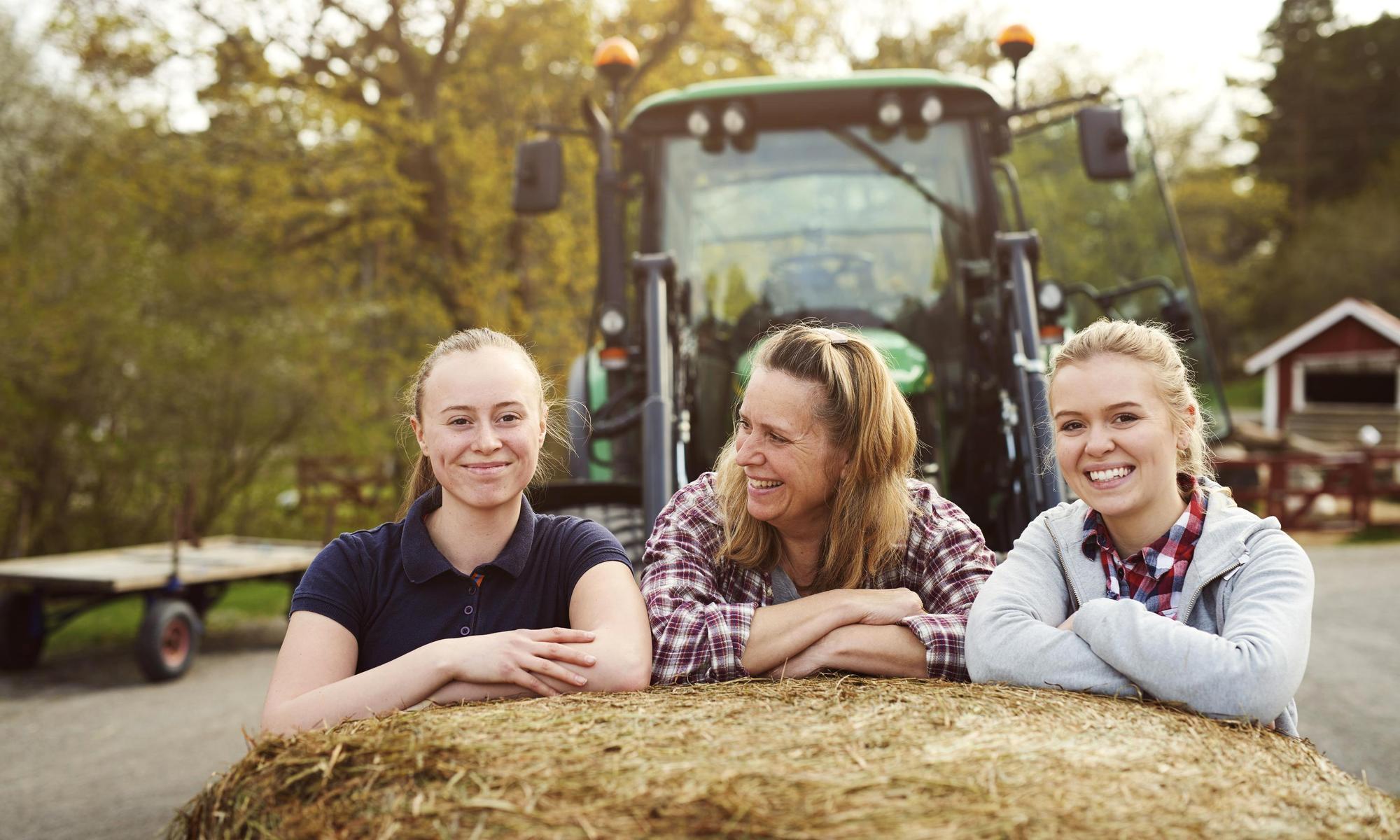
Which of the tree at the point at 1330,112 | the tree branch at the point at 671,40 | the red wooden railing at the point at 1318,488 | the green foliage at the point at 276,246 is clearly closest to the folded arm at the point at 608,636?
the green foliage at the point at 276,246

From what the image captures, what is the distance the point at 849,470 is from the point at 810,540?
221 millimetres

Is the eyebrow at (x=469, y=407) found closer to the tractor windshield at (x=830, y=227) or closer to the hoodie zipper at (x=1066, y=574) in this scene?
the hoodie zipper at (x=1066, y=574)

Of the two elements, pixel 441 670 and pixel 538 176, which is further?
pixel 538 176

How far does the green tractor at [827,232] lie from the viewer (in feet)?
17.3

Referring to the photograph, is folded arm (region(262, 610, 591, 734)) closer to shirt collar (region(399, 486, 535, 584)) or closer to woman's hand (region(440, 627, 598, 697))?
woman's hand (region(440, 627, 598, 697))

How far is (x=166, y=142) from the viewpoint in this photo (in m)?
13.3

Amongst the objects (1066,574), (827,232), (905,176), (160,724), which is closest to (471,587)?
(1066,574)

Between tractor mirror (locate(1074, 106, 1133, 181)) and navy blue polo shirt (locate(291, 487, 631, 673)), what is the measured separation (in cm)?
350

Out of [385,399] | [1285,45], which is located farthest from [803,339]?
[1285,45]

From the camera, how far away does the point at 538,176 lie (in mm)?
5500

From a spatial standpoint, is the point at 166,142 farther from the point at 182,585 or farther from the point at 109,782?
the point at 109,782

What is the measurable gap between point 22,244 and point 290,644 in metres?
10.5

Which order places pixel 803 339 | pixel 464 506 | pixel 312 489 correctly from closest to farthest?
pixel 464 506 → pixel 803 339 → pixel 312 489

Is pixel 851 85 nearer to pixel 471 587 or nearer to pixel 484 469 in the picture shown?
pixel 484 469
